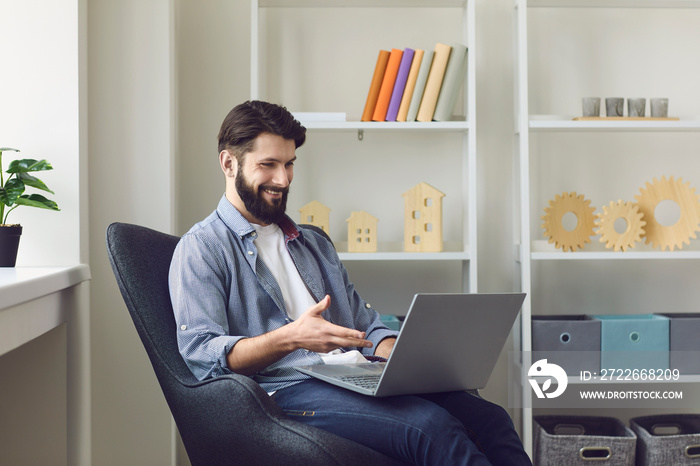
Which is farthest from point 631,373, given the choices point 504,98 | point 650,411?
point 504,98

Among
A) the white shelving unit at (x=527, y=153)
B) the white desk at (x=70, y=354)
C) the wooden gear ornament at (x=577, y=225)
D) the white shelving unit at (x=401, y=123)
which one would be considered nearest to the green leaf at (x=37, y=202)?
the white desk at (x=70, y=354)

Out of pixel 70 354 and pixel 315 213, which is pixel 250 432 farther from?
pixel 315 213

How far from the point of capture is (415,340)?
119cm

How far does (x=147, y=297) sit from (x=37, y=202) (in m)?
0.50

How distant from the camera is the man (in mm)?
1245

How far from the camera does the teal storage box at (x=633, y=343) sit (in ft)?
7.28

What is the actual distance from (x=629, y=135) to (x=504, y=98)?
487mm

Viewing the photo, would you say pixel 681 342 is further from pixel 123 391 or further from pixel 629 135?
pixel 123 391

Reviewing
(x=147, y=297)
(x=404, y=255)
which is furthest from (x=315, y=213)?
(x=147, y=297)

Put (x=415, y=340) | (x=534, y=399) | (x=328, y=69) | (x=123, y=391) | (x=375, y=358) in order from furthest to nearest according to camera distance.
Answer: (x=328, y=69), (x=534, y=399), (x=123, y=391), (x=375, y=358), (x=415, y=340)

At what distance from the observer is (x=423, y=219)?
2.24 meters

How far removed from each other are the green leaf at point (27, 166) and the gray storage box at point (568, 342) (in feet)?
4.99

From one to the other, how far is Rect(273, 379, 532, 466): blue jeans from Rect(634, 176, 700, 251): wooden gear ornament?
1187 millimetres
